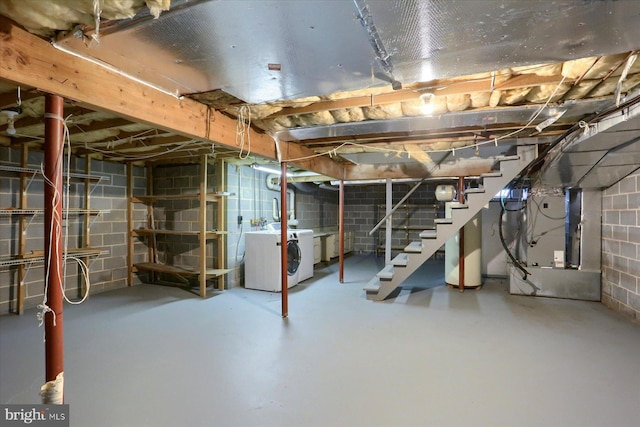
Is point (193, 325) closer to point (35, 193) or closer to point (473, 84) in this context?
point (35, 193)

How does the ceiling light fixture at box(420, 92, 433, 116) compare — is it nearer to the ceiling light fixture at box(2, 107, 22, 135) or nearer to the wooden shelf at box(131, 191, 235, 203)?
the ceiling light fixture at box(2, 107, 22, 135)

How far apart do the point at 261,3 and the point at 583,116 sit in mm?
2827

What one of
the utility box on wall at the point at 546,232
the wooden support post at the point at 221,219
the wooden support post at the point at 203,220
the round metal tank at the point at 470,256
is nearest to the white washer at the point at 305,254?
the wooden support post at the point at 221,219

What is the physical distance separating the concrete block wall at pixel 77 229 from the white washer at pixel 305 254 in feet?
8.53

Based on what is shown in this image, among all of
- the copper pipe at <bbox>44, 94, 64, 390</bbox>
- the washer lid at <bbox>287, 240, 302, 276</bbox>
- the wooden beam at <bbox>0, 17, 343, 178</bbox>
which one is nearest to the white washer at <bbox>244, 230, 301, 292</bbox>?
the washer lid at <bbox>287, 240, 302, 276</bbox>

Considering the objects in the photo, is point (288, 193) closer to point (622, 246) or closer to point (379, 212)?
point (379, 212)

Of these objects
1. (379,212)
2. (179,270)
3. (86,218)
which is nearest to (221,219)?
(179,270)

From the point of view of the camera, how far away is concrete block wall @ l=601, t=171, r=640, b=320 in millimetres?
3295

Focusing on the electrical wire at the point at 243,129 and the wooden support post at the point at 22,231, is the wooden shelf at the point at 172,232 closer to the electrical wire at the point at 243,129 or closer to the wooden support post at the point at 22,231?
the wooden support post at the point at 22,231

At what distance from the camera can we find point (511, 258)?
441cm

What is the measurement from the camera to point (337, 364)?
238 centimetres

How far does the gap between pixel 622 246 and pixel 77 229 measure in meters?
6.75

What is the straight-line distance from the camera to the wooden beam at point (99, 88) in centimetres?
127

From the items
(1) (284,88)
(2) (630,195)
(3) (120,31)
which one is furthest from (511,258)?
(3) (120,31)
